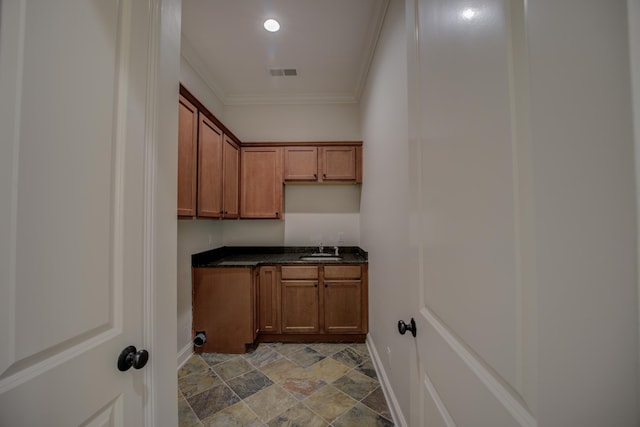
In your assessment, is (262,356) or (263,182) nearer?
(262,356)

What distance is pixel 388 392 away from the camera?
1.66 meters

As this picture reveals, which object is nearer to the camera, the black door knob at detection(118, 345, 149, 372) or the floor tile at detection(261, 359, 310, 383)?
the black door knob at detection(118, 345, 149, 372)

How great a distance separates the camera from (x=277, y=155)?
9.23ft

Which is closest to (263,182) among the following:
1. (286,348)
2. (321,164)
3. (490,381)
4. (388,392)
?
(321,164)

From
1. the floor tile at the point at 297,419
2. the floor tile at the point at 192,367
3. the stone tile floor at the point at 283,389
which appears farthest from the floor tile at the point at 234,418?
the floor tile at the point at 192,367

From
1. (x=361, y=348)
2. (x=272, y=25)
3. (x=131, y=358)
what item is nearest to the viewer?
(x=131, y=358)

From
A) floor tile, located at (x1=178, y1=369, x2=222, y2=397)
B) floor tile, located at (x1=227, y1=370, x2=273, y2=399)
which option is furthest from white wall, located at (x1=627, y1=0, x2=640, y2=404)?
floor tile, located at (x1=178, y1=369, x2=222, y2=397)

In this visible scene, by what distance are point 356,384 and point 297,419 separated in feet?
1.81

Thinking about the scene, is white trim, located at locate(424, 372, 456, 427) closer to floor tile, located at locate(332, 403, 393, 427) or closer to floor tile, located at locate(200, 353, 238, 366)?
floor tile, located at locate(332, 403, 393, 427)

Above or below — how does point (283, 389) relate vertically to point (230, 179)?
below

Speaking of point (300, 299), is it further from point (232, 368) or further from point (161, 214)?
point (161, 214)

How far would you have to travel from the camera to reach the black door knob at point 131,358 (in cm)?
63

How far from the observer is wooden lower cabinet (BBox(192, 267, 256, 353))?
90.0 inches

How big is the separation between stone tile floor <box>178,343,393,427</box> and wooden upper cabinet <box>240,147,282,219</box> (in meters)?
1.54
